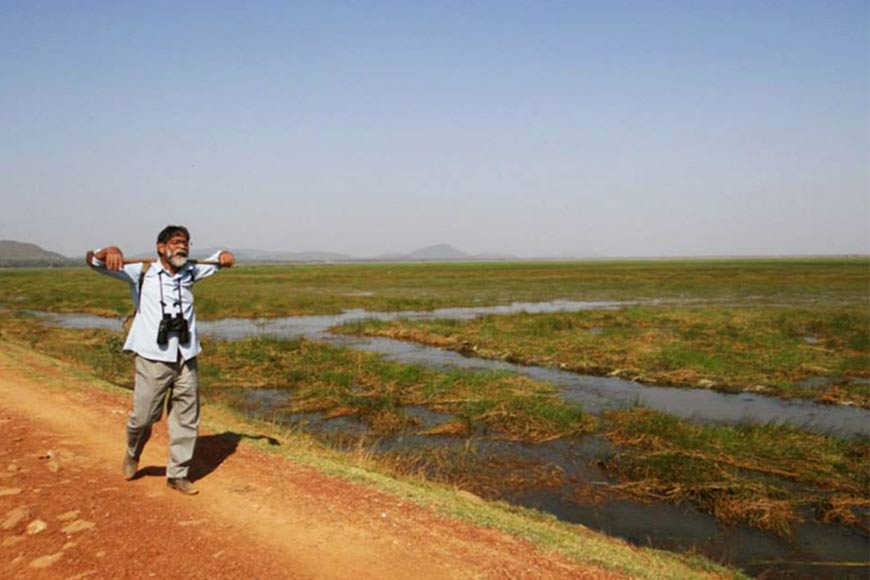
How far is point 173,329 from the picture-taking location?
5699 millimetres

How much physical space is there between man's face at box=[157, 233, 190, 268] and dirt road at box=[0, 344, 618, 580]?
8.09 ft

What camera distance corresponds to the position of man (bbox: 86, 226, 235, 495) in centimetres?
565

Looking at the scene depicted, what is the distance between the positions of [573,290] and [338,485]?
5150 centimetres

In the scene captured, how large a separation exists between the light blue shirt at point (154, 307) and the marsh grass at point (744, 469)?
7.38 m

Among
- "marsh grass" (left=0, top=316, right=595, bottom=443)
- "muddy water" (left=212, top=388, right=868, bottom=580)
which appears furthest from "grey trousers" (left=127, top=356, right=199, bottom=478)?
"marsh grass" (left=0, top=316, right=595, bottom=443)

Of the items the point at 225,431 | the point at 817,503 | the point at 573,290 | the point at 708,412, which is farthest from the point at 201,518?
the point at 573,290

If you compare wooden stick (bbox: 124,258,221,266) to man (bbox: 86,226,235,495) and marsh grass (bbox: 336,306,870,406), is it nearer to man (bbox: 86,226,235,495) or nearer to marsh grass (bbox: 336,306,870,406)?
man (bbox: 86,226,235,495)

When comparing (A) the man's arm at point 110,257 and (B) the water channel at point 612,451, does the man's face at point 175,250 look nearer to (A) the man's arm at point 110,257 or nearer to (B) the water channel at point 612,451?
(A) the man's arm at point 110,257

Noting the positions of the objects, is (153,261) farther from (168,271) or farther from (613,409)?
(613,409)

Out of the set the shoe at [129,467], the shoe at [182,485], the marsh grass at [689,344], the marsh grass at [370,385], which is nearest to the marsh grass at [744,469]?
the marsh grass at [370,385]

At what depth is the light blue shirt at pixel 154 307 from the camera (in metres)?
5.65

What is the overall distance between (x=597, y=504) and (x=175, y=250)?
7.17m

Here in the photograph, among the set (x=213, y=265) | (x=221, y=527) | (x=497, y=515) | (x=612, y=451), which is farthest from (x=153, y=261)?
(x=612, y=451)

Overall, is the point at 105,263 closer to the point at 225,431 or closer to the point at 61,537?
the point at 61,537
